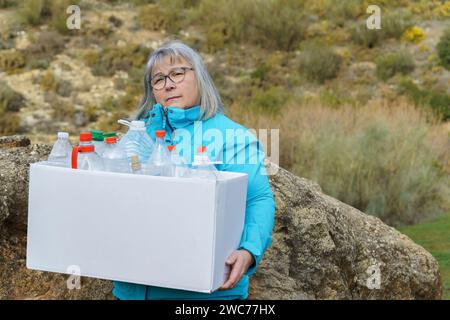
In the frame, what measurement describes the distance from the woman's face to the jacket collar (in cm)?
3

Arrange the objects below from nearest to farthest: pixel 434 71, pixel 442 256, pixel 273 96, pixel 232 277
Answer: pixel 232 277, pixel 442 256, pixel 273 96, pixel 434 71

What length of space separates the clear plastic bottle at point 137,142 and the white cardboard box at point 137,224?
6.8 inches

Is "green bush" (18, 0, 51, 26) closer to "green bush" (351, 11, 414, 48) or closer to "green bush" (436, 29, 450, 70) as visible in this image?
"green bush" (351, 11, 414, 48)

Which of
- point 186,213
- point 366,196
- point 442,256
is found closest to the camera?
point 186,213

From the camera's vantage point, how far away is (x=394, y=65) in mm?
16750

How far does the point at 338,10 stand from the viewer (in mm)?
19938

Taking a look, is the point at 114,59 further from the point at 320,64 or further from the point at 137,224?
the point at 137,224

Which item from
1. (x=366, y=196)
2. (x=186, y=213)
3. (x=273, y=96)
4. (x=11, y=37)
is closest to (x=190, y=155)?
(x=186, y=213)

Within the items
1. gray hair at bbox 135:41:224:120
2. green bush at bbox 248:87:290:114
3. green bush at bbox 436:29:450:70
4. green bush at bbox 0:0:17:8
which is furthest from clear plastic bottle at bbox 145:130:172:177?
green bush at bbox 0:0:17:8

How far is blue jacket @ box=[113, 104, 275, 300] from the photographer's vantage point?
6.61 feet

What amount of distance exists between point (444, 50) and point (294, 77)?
3.63 meters

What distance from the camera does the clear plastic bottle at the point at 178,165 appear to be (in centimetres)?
184

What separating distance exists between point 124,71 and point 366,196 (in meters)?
9.94
